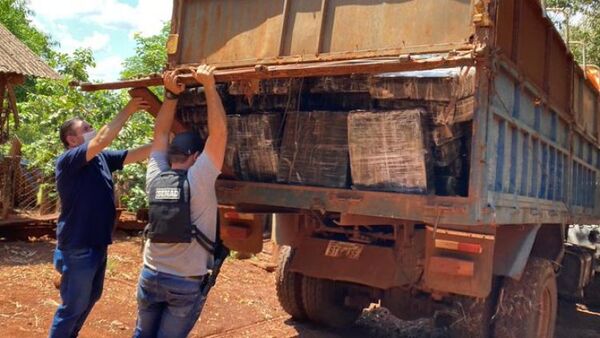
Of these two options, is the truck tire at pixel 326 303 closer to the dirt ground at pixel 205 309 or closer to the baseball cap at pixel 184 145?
the dirt ground at pixel 205 309

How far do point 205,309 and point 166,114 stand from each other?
117 inches

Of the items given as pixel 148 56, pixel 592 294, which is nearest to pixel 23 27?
pixel 148 56

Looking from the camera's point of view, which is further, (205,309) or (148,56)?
(148,56)

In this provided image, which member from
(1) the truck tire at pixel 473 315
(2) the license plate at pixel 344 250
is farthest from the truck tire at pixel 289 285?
(1) the truck tire at pixel 473 315

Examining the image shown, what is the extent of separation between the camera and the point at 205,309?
6.08 meters

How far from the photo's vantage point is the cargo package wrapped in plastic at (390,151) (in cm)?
352

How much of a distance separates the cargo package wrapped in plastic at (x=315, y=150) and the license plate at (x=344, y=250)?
79 cm

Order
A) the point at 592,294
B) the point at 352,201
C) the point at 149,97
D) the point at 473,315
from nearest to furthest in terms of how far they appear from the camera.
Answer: the point at 352,201
the point at 149,97
the point at 473,315
the point at 592,294

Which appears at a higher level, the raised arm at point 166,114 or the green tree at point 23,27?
the green tree at point 23,27

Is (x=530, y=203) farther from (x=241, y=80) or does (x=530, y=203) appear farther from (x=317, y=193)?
(x=241, y=80)

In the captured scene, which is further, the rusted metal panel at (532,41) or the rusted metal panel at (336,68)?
the rusted metal panel at (532,41)

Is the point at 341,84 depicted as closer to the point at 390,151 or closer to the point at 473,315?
the point at 390,151

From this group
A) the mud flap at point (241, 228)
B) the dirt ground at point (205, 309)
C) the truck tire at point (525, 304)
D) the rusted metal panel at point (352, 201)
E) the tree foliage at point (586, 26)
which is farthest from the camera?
the tree foliage at point (586, 26)

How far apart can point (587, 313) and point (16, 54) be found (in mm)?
10311
